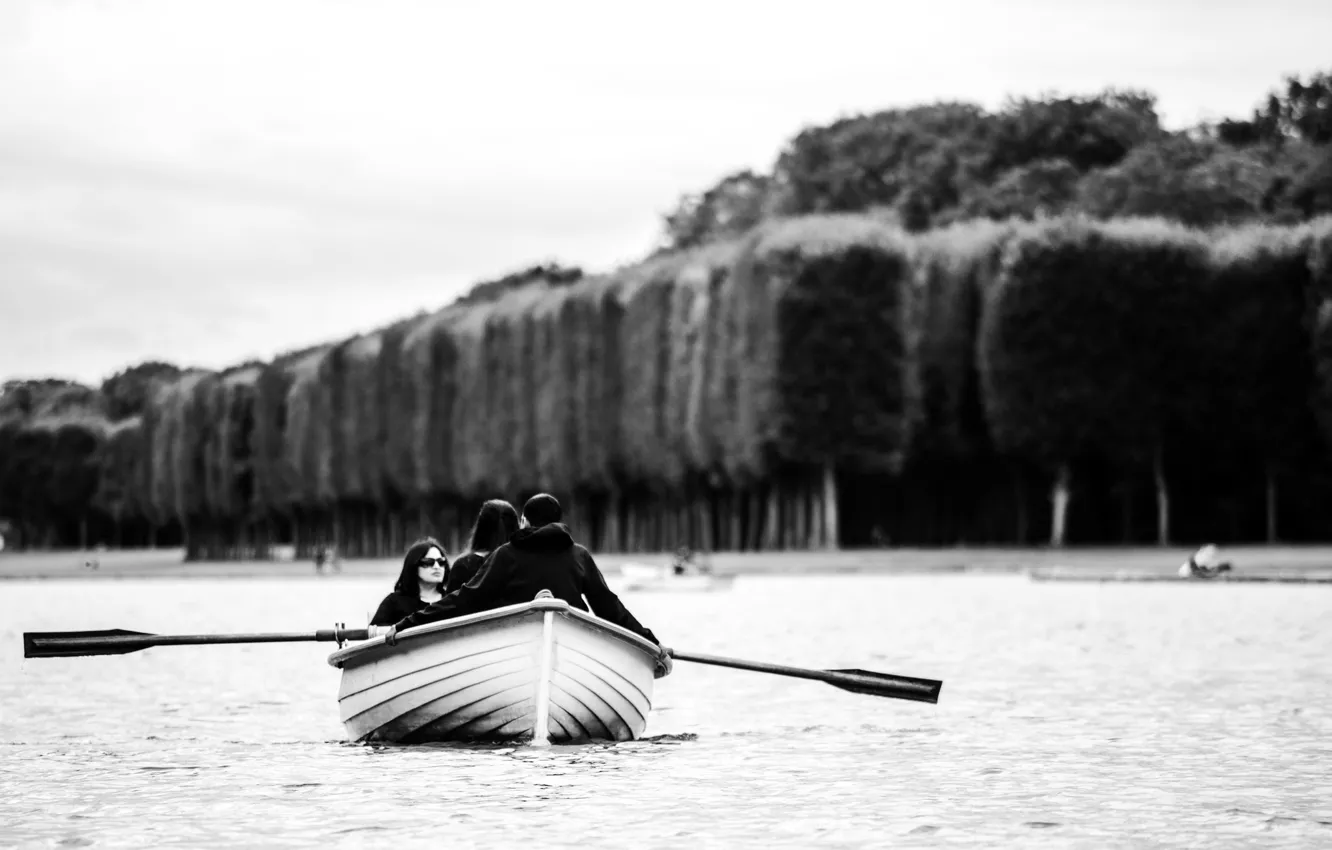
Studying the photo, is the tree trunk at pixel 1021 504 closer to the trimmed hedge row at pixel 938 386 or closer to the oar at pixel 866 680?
the trimmed hedge row at pixel 938 386

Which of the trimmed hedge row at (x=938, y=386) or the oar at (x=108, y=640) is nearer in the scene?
the oar at (x=108, y=640)

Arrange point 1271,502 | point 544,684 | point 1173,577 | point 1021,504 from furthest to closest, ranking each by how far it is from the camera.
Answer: point 1021,504 < point 1271,502 < point 1173,577 < point 544,684

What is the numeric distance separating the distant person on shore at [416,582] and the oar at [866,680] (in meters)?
2.30

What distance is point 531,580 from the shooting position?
1778 centimetres

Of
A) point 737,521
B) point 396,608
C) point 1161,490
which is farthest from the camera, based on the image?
point 737,521

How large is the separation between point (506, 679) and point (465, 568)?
2.13m

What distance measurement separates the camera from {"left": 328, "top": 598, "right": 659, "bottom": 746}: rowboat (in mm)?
17359

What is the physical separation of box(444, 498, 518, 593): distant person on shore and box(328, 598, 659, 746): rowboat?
1.26 meters

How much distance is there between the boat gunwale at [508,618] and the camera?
17109mm

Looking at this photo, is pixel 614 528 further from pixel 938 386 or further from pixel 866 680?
pixel 866 680

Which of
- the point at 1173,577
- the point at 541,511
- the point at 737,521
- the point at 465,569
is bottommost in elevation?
the point at 1173,577

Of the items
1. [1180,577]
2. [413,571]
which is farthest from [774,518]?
[413,571]

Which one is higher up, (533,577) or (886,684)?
(533,577)

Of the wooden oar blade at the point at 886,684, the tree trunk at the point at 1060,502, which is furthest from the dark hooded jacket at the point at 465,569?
the tree trunk at the point at 1060,502
